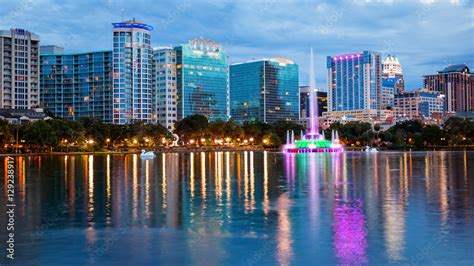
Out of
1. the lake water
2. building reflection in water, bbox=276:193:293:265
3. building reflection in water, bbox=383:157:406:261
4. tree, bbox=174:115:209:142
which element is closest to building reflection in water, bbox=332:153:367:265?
the lake water

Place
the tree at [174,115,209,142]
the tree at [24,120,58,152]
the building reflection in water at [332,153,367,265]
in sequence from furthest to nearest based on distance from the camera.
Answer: the tree at [174,115,209,142] < the tree at [24,120,58,152] < the building reflection in water at [332,153,367,265]

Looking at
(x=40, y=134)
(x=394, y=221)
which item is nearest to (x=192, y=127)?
(x=40, y=134)

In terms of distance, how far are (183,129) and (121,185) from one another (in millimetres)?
156631

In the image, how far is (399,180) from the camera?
43312 mm

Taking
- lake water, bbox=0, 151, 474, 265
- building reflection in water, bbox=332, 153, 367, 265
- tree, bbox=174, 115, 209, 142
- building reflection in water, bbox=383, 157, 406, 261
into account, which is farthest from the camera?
tree, bbox=174, 115, 209, 142

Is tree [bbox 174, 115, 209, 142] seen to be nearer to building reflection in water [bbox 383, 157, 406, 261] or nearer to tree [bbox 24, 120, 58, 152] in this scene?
tree [bbox 24, 120, 58, 152]

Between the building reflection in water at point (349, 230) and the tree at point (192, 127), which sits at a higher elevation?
the tree at point (192, 127)

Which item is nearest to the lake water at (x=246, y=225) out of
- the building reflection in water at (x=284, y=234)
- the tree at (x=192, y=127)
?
the building reflection in water at (x=284, y=234)

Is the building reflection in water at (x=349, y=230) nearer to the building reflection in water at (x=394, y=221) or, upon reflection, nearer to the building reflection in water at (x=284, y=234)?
the building reflection in water at (x=394, y=221)

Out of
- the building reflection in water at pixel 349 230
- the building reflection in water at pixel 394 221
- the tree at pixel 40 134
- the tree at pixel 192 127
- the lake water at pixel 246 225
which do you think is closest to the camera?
the building reflection in water at pixel 349 230

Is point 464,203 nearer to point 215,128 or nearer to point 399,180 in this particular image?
point 399,180

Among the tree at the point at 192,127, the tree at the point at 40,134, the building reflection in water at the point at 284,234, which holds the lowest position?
the building reflection in water at the point at 284,234

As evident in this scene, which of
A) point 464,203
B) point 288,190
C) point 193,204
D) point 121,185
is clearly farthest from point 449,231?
point 121,185

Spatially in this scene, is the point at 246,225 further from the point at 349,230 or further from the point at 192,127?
the point at 192,127
